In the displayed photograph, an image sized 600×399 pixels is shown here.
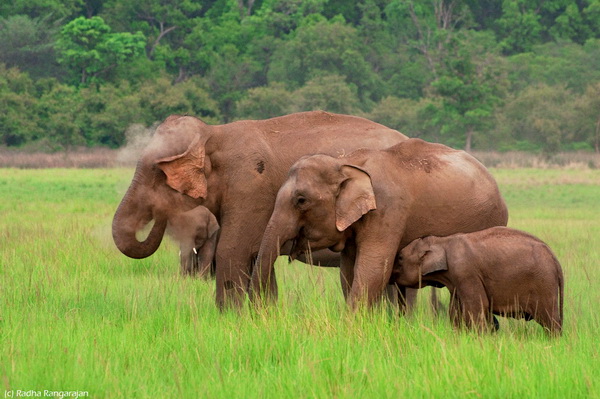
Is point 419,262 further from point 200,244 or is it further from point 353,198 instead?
point 200,244

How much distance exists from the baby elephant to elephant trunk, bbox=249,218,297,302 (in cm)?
94

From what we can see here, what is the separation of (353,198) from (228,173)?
151 centimetres

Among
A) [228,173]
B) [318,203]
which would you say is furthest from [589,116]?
[318,203]

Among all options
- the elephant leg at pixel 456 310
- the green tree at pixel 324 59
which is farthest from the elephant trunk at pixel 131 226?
the green tree at pixel 324 59

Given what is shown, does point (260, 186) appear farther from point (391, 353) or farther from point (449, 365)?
point (449, 365)

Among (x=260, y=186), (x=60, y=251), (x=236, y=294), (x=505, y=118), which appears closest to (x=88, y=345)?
(x=236, y=294)

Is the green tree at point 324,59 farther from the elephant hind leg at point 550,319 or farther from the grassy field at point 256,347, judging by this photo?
the elephant hind leg at point 550,319

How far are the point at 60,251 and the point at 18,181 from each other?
64.0ft

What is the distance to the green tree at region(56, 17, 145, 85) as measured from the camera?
60438 mm

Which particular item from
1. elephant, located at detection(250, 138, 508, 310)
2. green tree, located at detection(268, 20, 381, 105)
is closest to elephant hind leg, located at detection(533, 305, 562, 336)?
elephant, located at detection(250, 138, 508, 310)

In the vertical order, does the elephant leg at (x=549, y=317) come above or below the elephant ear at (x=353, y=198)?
below

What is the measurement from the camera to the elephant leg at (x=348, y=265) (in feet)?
26.1

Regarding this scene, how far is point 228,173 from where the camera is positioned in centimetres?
862

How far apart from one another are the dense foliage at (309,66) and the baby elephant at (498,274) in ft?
149
